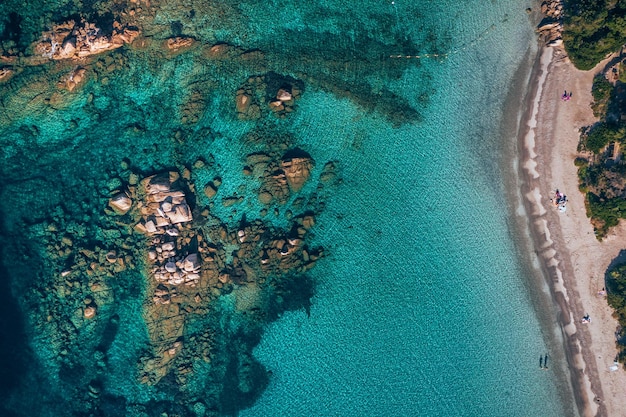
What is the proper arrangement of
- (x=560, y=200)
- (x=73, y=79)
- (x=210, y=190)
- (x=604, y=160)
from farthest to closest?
1. (x=73, y=79)
2. (x=210, y=190)
3. (x=560, y=200)
4. (x=604, y=160)

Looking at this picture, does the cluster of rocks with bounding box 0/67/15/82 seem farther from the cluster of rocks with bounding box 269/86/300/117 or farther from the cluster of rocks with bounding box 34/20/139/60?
the cluster of rocks with bounding box 269/86/300/117

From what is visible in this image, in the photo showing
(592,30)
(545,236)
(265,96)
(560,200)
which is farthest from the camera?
(265,96)

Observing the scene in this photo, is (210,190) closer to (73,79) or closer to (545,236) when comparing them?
(73,79)

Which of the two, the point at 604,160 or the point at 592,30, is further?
the point at 604,160

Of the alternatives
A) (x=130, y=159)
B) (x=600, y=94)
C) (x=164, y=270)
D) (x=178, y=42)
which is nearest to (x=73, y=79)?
(x=130, y=159)

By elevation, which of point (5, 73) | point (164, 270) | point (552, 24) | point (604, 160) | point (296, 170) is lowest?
point (164, 270)

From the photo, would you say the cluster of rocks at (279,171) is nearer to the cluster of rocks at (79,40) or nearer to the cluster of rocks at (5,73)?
the cluster of rocks at (79,40)

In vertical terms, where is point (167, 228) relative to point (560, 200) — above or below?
below
